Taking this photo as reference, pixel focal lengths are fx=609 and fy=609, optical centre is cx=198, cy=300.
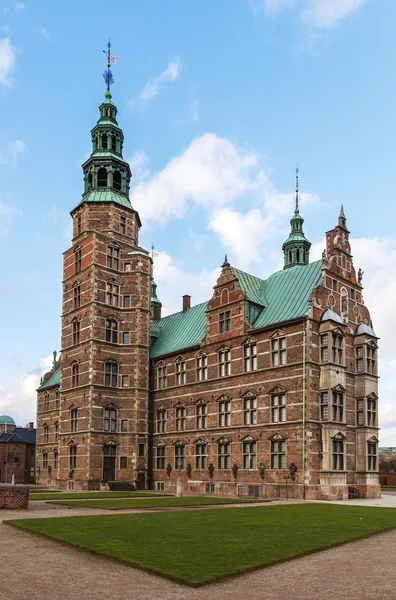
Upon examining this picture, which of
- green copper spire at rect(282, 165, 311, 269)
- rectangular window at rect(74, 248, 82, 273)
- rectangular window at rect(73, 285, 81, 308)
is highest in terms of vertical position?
Answer: green copper spire at rect(282, 165, 311, 269)

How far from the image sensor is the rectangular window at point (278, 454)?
1644 inches

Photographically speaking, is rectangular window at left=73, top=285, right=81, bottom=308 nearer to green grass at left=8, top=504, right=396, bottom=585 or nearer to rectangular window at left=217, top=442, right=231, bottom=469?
rectangular window at left=217, top=442, right=231, bottom=469

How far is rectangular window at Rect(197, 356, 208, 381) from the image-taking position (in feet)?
165

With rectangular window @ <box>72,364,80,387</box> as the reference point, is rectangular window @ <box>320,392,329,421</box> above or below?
below

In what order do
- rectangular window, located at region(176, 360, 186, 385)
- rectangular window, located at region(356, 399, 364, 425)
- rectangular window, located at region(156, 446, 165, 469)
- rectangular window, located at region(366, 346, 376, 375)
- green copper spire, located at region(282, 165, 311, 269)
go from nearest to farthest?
rectangular window, located at region(356, 399, 364, 425)
rectangular window, located at region(366, 346, 376, 375)
rectangular window, located at region(176, 360, 186, 385)
rectangular window, located at region(156, 446, 165, 469)
green copper spire, located at region(282, 165, 311, 269)

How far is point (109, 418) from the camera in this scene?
5322cm

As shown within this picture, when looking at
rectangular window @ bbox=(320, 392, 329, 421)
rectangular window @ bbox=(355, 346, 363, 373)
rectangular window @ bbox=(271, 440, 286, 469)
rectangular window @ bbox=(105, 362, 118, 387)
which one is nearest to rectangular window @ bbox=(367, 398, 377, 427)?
rectangular window @ bbox=(355, 346, 363, 373)

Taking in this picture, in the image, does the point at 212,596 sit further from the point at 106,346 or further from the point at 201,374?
the point at 106,346

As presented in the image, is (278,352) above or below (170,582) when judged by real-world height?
above

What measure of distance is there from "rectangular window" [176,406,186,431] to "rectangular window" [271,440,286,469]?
11.3m

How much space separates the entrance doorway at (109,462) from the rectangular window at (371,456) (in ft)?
70.7

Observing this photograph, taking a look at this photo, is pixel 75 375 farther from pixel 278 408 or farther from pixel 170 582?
pixel 170 582

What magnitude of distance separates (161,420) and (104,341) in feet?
28.8

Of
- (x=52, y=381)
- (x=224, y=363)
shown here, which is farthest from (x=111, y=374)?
(x=52, y=381)
